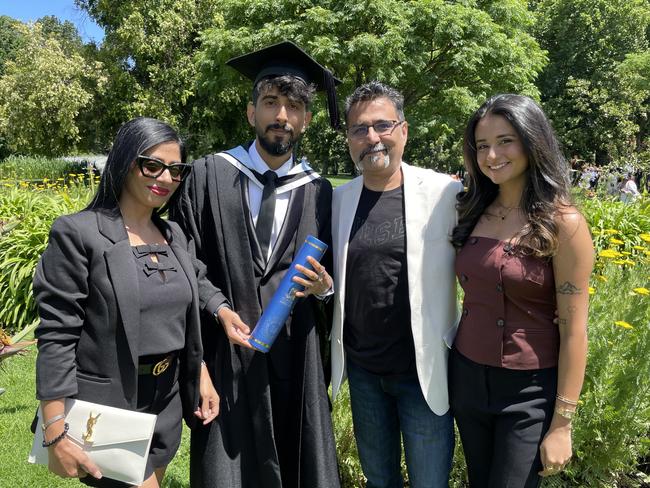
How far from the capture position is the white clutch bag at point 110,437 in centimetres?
165

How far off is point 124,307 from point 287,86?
1250mm

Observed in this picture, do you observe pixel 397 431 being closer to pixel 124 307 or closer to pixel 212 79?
pixel 124 307

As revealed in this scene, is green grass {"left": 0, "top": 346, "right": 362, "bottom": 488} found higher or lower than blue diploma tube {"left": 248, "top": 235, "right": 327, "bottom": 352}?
lower

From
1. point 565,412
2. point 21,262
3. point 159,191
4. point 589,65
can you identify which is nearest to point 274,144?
point 159,191

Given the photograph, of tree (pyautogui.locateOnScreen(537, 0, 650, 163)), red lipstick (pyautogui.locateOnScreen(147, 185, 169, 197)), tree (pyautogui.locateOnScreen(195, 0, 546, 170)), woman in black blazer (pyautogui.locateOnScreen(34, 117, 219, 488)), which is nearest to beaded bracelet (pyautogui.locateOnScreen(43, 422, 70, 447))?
woman in black blazer (pyautogui.locateOnScreen(34, 117, 219, 488))

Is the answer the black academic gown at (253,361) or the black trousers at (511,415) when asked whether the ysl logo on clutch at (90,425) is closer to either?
the black academic gown at (253,361)

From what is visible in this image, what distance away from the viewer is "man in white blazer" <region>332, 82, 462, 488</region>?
2.10 m

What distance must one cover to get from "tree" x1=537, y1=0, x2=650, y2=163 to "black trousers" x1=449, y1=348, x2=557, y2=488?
26.2 metres

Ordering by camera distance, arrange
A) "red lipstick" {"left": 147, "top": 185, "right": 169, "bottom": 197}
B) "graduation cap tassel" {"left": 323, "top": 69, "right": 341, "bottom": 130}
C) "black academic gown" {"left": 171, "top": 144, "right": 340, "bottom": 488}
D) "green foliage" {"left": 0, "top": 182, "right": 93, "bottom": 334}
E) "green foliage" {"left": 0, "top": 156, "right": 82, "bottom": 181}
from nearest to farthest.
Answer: "red lipstick" {"left": 147, "top": 185, "right": 169, "bottom": 197}, "black academic gown" {"left": 171, "top": 144, "right": 340, "bottom": 488}, "graduation cap tassel" {"left": 323, "top": 69, "right": 341, "bottom": 130}, "green foliage" {"left": 0, "top": 182, "right": 93, "bottom": 334}, "green foliage" {"left": 0, "top": 156, "right": 82, "bottom": 181}

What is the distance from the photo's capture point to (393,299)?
7.01 ft

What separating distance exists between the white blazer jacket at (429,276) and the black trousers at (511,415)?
19 cm

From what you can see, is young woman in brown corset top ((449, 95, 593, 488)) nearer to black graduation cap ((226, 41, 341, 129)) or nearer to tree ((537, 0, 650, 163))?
black graduation cap ((226, 41, 341, 129))

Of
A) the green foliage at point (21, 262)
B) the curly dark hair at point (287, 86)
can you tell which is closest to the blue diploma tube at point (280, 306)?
the curly dark hair at point (287, 86)

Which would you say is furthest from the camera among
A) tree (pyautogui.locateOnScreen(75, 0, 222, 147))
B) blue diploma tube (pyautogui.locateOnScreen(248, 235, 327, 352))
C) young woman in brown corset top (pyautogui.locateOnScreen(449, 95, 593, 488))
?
tree (pyautogui.locateOnScreen(75, 0, 222, 147))
